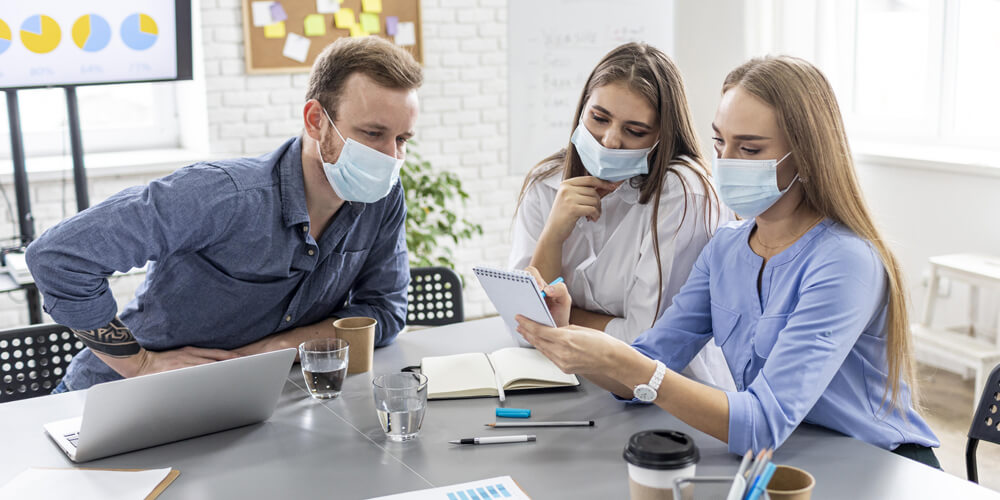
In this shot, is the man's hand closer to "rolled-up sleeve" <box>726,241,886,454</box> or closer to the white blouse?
the white blouse

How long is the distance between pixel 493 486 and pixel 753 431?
16.9 inches

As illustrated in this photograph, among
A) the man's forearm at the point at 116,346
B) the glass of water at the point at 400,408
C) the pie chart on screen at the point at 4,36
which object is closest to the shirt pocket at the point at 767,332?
the glass of water at the point at 400,408

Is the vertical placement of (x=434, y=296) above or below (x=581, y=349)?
below

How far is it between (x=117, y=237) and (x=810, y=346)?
1.30 meters

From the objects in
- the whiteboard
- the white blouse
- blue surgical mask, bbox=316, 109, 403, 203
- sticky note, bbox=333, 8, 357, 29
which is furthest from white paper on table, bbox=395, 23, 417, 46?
blue surgical mask, bbox=316, 109, 403, 203

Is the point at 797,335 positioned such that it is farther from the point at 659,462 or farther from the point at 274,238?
the point at 274,238

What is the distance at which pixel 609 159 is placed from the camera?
2.11m

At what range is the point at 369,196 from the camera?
6.64ft

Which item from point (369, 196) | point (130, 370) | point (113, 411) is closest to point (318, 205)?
point (369, 196)

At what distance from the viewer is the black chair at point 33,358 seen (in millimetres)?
1981

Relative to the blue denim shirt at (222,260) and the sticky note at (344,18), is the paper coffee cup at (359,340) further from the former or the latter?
the sticky note at (344,18)

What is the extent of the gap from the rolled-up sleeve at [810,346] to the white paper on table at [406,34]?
3503 millimetres

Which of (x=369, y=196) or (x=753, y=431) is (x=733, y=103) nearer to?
(x=753, y=431)

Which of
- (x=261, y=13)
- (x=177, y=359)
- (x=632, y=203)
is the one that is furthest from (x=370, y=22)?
(x=177, y=359)
